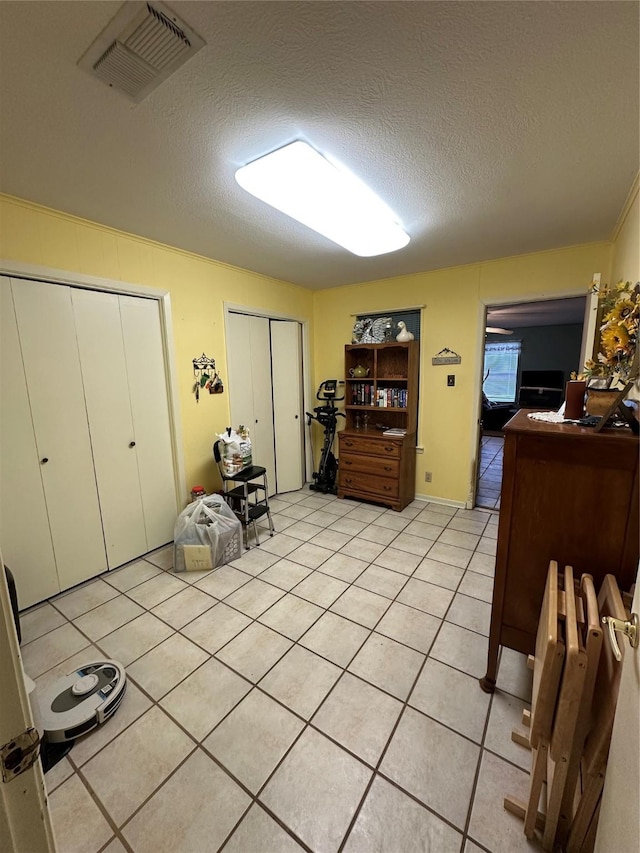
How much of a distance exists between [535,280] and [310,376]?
8.41 ft

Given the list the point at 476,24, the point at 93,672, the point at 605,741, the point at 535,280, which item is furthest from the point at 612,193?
the point at 93,672

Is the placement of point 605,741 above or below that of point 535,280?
below

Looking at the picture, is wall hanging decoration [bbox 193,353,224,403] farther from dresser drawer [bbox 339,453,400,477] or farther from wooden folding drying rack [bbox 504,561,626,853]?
wooden folding drying rack [bbox 504,561,626,853]

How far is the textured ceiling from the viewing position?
0.98 metres

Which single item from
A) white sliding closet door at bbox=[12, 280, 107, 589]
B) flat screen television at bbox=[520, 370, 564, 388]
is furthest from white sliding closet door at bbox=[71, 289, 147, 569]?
flat screen television at bbox=[520, 370, 564, 388]

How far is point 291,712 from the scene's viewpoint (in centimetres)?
149

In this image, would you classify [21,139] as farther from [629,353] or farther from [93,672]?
[629,353]

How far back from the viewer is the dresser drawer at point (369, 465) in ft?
11.7

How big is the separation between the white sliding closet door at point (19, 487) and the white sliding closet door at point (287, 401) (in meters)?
2.26

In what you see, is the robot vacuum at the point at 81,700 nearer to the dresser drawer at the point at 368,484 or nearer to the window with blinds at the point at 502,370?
the dresser drawer at the point at 368,484

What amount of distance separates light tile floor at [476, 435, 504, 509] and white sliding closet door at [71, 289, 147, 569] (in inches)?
126

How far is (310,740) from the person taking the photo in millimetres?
1379

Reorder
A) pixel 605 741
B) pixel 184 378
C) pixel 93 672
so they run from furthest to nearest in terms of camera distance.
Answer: pixel 184 378, pixel 93 672, pixel 605 741

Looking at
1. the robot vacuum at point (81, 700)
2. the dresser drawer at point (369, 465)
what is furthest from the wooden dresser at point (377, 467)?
the robot vacuum at point (81, 700)
